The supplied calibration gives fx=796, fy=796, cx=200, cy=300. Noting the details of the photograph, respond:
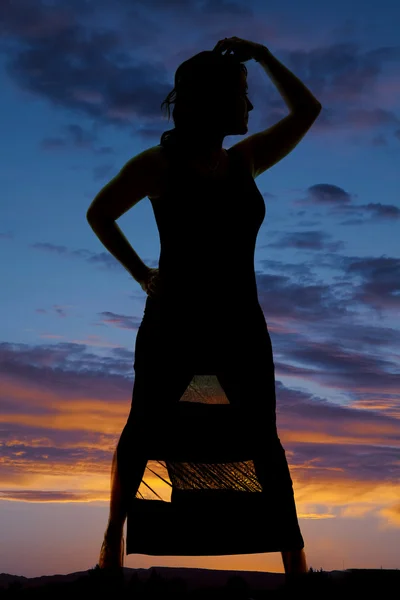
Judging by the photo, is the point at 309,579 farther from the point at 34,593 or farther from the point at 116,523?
the point at 34,593

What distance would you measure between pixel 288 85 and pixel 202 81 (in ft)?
1.81

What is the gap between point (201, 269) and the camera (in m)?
4.44


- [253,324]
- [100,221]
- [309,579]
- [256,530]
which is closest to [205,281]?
[253,324]

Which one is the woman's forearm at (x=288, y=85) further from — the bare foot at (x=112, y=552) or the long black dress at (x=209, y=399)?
the bare foot at (x=112, y=552)

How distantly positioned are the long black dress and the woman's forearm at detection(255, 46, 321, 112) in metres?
0.72

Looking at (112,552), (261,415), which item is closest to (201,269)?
(261,415)

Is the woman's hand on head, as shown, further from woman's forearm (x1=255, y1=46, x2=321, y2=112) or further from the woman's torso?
the woman's torso

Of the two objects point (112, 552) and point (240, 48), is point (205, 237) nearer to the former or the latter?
point (240, 48)

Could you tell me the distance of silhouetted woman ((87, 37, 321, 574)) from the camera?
4.42m

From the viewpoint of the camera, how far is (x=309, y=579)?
4199mm

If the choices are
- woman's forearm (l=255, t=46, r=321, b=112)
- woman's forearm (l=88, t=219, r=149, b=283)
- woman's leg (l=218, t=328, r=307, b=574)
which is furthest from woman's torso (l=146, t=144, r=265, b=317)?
woman's forearm (l=255, t=46, r=321, b=112)

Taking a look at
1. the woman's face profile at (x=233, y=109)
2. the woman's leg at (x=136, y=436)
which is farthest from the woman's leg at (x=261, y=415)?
the woman's face profile at (x=233, y=109)

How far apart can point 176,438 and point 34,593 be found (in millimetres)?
1089

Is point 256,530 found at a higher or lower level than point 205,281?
lower
